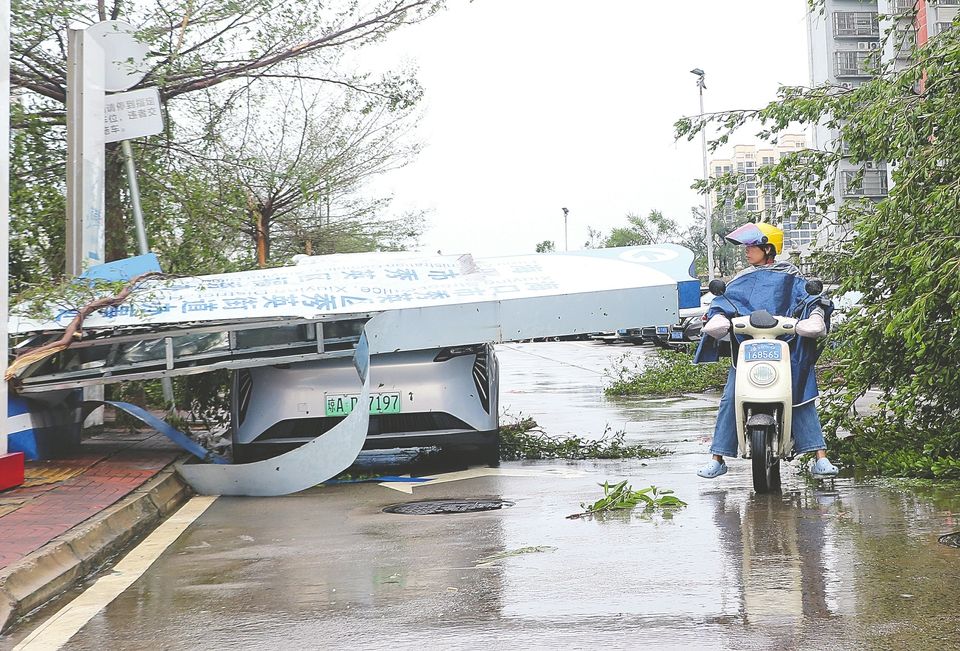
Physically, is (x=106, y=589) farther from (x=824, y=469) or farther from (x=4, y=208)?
(x=824, y=469)

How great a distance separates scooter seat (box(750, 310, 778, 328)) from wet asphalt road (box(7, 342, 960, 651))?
109cm

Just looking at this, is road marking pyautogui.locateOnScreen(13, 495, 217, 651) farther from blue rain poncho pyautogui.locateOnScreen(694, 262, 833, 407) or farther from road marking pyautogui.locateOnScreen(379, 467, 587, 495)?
blue rain poncho pyautogui.locateOnScreen(694, 262, 833, 407)

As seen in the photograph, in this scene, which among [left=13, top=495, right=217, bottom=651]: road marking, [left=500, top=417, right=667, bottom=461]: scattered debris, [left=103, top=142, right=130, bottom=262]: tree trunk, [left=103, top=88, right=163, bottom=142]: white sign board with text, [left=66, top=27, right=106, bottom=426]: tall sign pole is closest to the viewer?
[left=13, top=495, right=217, bottom=651]: road marking

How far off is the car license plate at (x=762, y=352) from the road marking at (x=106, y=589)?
364 cm

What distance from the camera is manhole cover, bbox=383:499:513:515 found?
734cm

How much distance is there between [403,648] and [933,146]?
569 centimetres

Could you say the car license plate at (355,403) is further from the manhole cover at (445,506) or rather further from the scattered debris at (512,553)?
the scattered debris at (512,553)

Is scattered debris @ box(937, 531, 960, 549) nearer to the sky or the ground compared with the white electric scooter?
nearer to the ground

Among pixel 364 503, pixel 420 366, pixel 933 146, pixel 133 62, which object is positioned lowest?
pixel 364 503

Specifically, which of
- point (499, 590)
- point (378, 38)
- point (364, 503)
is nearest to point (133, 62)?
point (378, 38)

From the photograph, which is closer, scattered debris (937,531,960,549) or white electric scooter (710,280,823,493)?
scattered debris (937,531,960,549)

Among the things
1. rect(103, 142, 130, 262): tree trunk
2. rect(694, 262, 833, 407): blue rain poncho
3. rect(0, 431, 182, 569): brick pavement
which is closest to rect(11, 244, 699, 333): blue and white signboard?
rect(694, 262, 833, 407): blue rain poncho

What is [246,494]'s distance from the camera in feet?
27.5

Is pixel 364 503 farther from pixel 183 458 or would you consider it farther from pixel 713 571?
pixel 713 571
